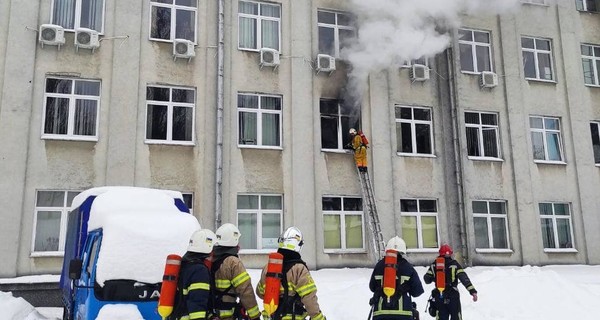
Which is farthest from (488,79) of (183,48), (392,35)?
(183,48)

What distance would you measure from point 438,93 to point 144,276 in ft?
42.0

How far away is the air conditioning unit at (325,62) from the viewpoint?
1514 centimetres

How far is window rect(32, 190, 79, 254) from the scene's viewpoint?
12617 millimetres

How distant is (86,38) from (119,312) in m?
9.49

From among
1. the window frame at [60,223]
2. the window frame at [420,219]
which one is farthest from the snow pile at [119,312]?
the window frame at [420,219]

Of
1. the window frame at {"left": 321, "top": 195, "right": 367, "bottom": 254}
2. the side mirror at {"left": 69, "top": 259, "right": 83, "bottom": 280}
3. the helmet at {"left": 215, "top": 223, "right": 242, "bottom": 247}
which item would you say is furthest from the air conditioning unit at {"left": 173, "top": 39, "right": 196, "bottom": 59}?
the helmet at {"left": 215, "top": 223, "right": 242, "bottom": 247}

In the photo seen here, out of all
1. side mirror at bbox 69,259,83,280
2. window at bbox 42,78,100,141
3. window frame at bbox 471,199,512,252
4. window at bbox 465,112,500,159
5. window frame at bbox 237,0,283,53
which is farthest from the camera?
window at bbox 465,112,500,159

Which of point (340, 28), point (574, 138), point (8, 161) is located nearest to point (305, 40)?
point (340, 28)

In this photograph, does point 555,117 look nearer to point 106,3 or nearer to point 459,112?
point 459,112

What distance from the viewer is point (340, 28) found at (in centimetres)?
1641

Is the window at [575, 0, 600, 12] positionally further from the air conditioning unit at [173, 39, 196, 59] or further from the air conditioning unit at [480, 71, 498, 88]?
the air conditioning unit at [173, 39, 196, 59]

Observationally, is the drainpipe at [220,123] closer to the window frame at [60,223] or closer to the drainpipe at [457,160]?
the window frame at [60,223]

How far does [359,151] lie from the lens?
49.5ft

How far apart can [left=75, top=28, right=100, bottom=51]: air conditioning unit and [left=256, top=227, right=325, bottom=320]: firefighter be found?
33.6 ft
